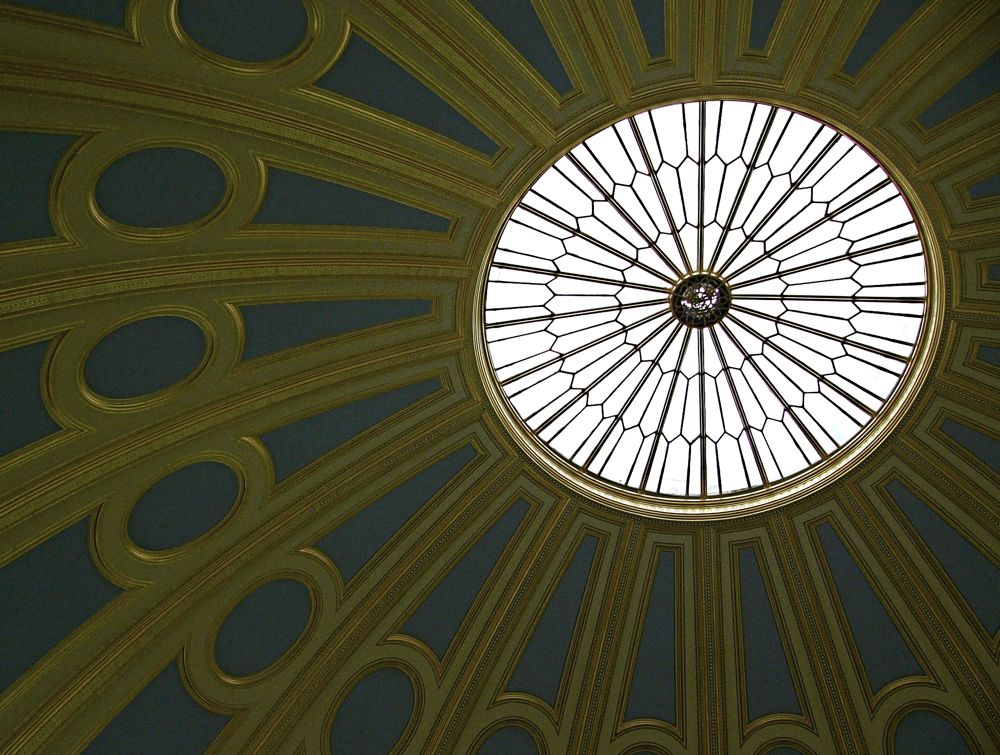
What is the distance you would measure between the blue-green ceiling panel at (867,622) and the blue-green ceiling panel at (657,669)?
285cm

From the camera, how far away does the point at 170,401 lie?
34.9ft

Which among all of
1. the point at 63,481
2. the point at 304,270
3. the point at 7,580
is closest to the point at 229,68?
the point at 304,270

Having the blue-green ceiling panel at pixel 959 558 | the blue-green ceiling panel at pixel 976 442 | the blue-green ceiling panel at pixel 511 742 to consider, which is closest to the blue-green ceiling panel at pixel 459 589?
the blue-green ceiling panel at pixel 511 742

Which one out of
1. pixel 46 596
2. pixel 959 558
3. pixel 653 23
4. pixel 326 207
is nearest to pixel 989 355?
pixel 959 558

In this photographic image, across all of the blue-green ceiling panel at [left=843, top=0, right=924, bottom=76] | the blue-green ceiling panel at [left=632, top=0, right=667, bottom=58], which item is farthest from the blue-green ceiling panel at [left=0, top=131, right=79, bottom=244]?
the blue-green ceiling panel at [left=843, top=0, right=924, bottom=76]

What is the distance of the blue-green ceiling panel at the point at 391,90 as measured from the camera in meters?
9.05

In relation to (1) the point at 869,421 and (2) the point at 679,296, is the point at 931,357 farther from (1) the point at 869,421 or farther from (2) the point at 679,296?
(2) the point at 679,296

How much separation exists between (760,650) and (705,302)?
6287mm

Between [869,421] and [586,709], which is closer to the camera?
[869,421]

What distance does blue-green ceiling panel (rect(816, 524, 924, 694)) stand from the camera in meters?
13.2

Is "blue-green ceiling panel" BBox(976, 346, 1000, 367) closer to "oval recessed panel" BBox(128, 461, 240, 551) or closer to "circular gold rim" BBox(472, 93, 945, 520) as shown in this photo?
"circular gold rim" BBox(472, 93, 945, 520)

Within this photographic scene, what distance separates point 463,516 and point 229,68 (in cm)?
765

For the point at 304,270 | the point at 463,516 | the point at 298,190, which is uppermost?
the point at 298,190

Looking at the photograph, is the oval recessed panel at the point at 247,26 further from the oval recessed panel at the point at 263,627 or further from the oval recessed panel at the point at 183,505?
the oval recessed panel at the point at 263,627
